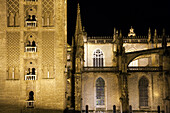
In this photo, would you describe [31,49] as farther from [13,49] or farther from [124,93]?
[124,93]

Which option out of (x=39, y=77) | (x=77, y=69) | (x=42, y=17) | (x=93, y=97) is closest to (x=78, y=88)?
(x=77, y=69)

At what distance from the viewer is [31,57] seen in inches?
733

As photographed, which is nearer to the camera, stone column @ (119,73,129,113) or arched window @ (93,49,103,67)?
stone column @ (119,73,129,113)

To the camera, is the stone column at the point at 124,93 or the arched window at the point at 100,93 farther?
the arched window at the point at 100,93

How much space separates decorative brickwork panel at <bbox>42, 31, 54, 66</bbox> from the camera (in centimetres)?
1869

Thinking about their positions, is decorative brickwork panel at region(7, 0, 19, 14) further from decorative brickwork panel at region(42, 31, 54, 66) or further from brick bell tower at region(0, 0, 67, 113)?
decorative brickwork panel at region(42, 31, 54, 66)

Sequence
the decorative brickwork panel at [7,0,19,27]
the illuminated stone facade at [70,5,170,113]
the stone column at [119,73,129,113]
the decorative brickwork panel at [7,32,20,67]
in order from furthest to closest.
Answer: the illuminated stone facade at [70,5,170,113]
the stone column at [119,73,129,113]
the decorative brickwork panel at [7,0,19,27]
the decorative brickwork panel at [7,32,20,67]

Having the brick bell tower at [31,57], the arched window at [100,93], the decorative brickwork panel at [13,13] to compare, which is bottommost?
the arched window at [100,93]

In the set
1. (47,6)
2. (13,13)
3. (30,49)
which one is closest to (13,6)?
(13,13)

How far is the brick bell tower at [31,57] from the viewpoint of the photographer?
1831 centimetres

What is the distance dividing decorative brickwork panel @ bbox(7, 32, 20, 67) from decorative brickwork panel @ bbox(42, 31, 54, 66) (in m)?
2.23

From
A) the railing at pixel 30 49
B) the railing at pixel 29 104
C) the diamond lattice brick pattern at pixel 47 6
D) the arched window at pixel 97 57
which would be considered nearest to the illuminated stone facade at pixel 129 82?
the arched window at pixel 97 57

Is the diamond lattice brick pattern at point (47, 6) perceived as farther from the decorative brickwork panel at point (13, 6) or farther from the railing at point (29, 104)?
the railing at point (29, 104)

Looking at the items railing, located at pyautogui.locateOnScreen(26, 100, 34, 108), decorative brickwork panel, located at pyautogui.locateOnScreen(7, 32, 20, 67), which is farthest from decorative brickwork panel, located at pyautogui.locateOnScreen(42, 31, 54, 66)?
railing, located at pyautogui.locateOnScreen(26, 100, 34, 108)
